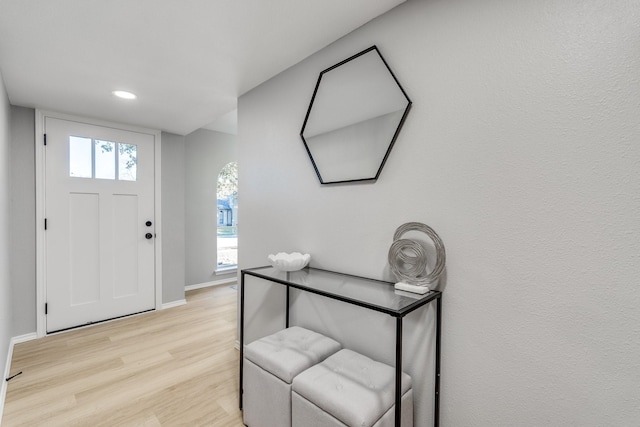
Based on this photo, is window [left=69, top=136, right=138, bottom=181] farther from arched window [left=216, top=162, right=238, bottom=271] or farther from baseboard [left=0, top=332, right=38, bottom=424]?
baseboard [left=0, top=332, right=38, bottom=424]

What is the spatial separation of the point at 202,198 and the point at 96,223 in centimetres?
148

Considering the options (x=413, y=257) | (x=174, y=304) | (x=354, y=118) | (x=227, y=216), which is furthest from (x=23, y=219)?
(x=413, y=257)

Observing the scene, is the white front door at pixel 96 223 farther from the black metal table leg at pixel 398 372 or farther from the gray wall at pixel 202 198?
the black metal table leg at pixel 398 372

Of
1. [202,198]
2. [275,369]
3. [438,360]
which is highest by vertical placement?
[202,198]

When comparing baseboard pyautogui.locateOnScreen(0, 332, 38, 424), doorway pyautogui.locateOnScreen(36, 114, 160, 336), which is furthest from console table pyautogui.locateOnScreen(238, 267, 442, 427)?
doorway pyautogui.locateOnScreen(36, 114, 160, 336)

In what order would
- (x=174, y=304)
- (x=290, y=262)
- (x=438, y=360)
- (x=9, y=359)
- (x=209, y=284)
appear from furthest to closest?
(x=209, y=284) < (x=174, y=304) < (x=9, y=359) < (x=290, y=262) < (x=438, y=360)

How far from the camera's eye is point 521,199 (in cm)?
105

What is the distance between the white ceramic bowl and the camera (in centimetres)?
173

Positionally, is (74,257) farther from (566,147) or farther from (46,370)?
(566,147)

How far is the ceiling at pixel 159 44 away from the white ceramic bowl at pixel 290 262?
1.28 meters

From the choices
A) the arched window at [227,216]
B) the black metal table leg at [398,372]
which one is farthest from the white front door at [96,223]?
the black metal table leg at [398,372]

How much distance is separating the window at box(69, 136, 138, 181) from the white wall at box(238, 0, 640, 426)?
2.85m

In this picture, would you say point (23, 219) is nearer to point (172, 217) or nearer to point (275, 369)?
point (172, 217)

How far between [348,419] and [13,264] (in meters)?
3.30
